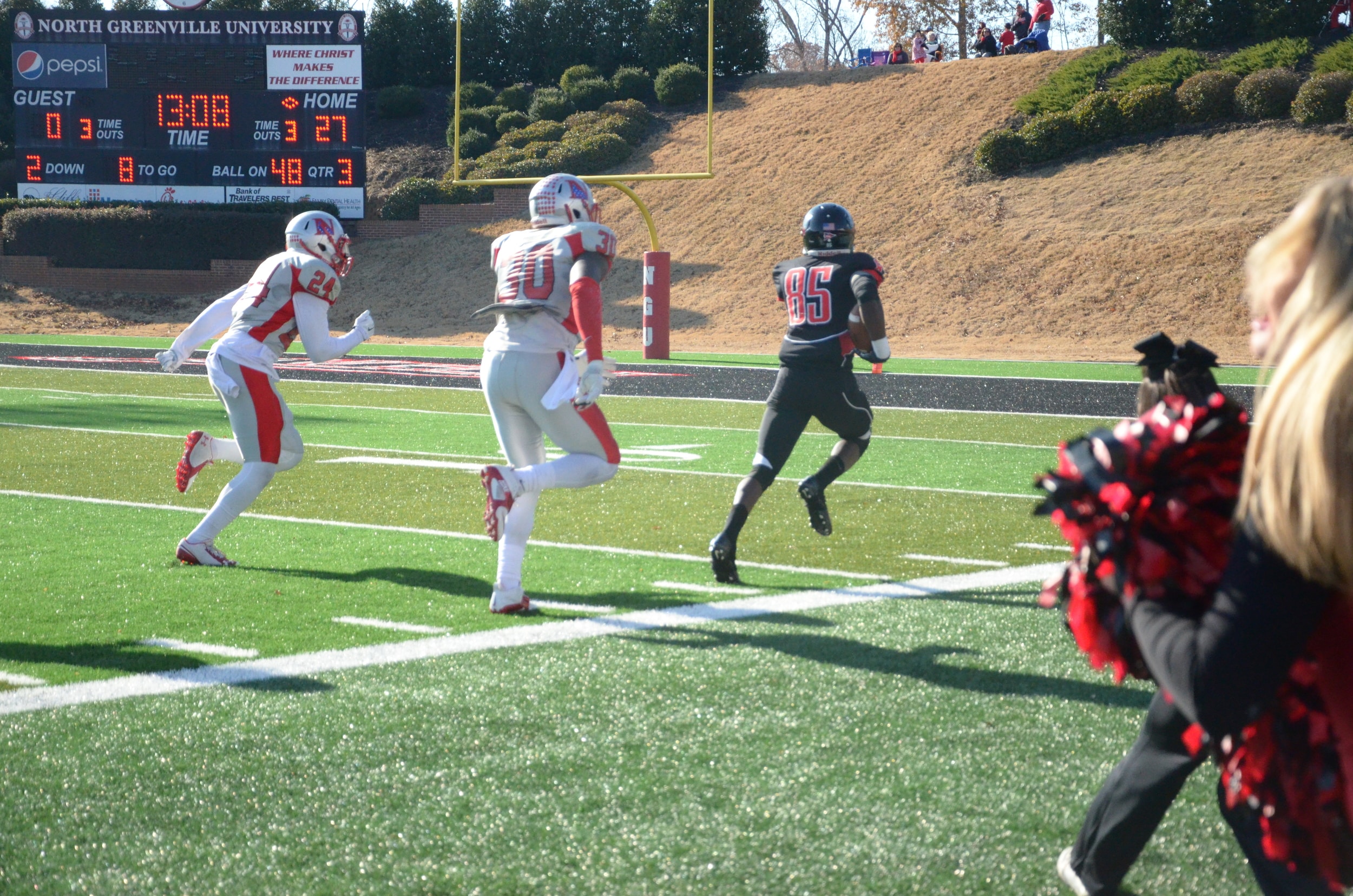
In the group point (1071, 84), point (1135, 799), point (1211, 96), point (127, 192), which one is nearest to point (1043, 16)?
point (1071, 84)

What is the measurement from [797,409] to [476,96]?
38.8m

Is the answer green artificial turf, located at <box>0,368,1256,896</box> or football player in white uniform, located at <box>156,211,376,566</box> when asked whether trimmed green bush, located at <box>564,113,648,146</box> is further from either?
football player in white uniform, located at <box>156,211,376,566</box>

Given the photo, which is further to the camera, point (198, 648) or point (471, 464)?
point (471, 464)

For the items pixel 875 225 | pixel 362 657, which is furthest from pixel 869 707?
pixel 875 225

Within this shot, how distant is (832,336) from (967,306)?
75.4ft

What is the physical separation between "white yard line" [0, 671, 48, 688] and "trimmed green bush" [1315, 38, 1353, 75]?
31648 mm

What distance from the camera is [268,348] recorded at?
7230mm

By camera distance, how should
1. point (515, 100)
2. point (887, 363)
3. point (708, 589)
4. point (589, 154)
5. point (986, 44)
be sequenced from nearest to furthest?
point (708, 589), point (887, 363), point (589, 154), point (986, 44), point (515, 100)

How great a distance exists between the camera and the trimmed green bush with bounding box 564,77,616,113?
4250cm

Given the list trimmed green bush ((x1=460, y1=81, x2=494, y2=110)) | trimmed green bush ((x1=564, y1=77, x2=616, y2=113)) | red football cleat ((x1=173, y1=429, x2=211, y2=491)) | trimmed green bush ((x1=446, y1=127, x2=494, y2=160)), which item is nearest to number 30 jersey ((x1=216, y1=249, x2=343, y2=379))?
red football cleat ((x1=173, y1=429, x2=211, y2=491))

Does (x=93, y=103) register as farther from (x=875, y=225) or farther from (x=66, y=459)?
(x=66, y=459)

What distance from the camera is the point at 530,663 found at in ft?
16.8

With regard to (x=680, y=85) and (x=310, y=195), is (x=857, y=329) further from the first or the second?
(x=680, y=85)

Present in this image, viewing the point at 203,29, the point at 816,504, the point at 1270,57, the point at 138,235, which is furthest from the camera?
the point at 138,235
